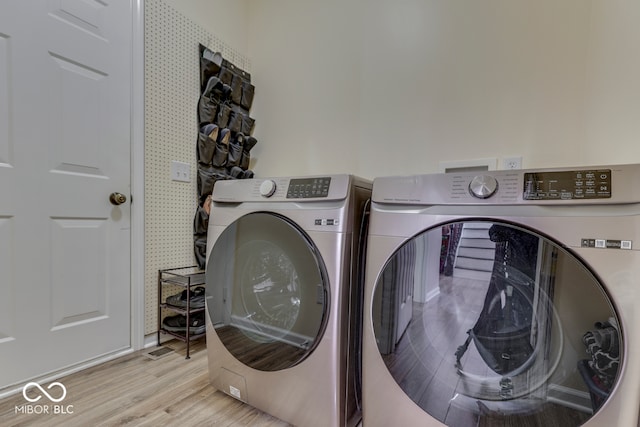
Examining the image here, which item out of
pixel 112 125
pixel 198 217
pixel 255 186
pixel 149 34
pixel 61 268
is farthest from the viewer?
pixel 198 217

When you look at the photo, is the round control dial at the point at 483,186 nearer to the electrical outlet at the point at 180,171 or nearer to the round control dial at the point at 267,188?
the round control dial at the point at 267,188

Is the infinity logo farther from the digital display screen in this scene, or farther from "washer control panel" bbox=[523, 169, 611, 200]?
"washer control panel" bbox=[523, 169, 611, 200]

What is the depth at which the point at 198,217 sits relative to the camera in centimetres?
183

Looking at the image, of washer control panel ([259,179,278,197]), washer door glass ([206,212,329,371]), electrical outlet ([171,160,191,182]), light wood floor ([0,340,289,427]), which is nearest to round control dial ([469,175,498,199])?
washer door glass ([206,212,329,371])

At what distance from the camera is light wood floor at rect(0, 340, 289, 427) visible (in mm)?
1051

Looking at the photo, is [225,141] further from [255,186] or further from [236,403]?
[236,403]

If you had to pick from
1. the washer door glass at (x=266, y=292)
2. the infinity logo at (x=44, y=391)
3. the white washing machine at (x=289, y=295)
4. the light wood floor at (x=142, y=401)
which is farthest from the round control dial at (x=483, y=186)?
the infinity logo at (x=44, y=391)

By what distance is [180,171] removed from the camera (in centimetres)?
176

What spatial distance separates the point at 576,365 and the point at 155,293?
1853mm

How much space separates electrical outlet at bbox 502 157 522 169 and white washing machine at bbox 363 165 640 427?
2.30ft

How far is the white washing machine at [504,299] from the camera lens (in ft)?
2.14

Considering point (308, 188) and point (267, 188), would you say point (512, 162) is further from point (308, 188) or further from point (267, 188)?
point (267, 188)

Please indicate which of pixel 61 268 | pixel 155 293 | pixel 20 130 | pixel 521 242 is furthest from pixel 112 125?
pixel 521 242

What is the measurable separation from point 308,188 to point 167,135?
115cm
